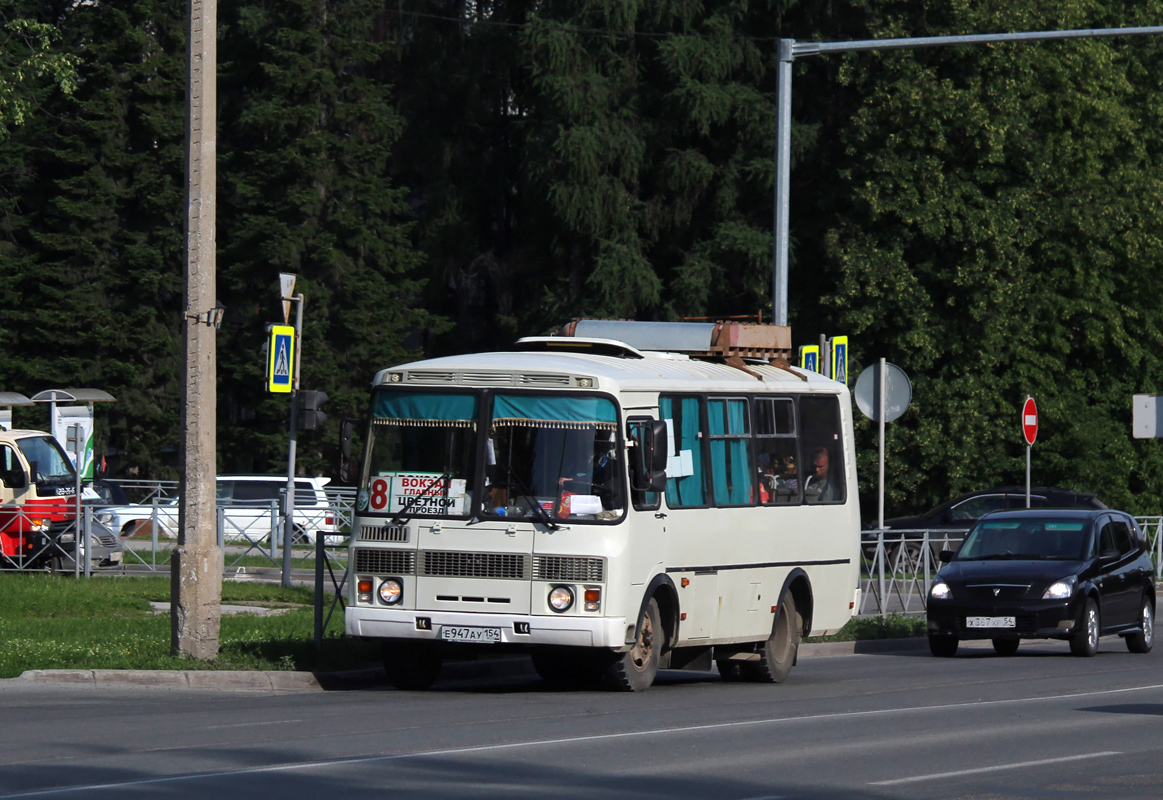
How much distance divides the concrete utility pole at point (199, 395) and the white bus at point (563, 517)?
1.53 m

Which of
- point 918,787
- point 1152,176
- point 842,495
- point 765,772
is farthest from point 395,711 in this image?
point 1152,176

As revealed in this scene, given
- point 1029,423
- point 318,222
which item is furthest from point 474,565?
point 318,222

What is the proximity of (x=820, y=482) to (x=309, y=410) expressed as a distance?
740cm

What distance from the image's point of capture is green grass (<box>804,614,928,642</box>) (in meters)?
22.4

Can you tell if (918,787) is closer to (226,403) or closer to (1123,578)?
(1123,578)

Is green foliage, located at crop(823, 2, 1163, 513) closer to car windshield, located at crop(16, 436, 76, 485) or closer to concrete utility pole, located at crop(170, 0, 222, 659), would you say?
car windshield, located at crop(16, 436, 76, 485)

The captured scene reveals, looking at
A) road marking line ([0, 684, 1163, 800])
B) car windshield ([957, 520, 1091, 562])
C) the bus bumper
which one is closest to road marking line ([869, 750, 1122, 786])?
road marking line ([0, 684, 1163, 800])

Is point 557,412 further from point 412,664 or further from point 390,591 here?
point 412,664

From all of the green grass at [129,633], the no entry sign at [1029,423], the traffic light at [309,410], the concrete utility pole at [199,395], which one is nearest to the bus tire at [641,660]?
the green grass at [129,633]

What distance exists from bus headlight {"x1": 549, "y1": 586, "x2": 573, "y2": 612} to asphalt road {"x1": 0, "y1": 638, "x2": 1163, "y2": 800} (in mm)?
762

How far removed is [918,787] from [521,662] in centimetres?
833

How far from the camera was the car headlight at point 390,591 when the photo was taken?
14859mm

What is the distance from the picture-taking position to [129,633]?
61.4 ft

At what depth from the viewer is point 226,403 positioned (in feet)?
173
